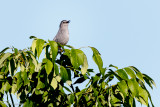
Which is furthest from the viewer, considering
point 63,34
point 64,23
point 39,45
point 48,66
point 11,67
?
point 64,23

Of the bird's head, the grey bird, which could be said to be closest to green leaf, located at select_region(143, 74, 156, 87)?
the grey bird

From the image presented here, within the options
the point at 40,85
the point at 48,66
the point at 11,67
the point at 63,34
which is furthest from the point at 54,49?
the point at 63,34

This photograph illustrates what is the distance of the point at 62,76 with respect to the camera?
279cm

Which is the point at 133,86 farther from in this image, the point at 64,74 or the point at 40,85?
the point at 40,85

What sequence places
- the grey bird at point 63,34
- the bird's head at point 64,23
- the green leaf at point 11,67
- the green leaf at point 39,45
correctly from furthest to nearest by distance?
the bird's head at point 64,23
the grey bird at point 63,34
the green leaf at point 11,67
the green leaf at point 39,45

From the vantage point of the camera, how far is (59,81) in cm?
285

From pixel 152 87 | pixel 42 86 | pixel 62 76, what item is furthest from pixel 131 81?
pixel 42 86

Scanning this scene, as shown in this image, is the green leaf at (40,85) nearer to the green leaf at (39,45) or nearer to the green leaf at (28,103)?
the green leaf at (28,103)

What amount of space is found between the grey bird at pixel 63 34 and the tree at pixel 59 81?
12.4 ft

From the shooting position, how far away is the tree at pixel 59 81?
9.14ft

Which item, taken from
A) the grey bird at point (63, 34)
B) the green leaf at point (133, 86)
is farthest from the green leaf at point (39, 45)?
the grey bird at point (63, 34)

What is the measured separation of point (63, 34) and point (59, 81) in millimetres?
4255

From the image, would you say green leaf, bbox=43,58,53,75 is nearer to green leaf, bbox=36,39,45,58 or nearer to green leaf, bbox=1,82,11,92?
green leaf, bbox=36,39,45,58

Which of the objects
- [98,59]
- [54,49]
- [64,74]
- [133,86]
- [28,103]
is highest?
[54,49]
